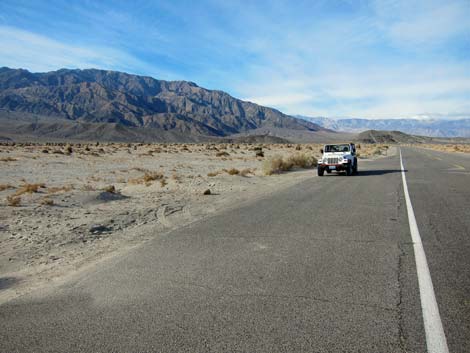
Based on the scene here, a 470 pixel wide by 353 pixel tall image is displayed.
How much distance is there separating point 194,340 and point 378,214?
7.42 meters

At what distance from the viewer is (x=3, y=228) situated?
9.34 metres

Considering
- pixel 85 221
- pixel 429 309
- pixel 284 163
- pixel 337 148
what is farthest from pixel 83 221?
pixel 284 163

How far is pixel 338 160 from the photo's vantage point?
852 inches

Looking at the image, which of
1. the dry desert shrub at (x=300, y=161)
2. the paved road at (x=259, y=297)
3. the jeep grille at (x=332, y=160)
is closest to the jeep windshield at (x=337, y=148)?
the jeep grille at (x=332, y=160)

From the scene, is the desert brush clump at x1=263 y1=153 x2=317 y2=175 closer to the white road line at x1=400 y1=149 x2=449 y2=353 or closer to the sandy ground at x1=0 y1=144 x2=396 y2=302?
the sandy ground at x1=0 y1=144 x2=396 y2=302

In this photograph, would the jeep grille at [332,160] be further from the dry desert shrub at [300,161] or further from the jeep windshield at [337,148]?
the dry desert shrub at [300,161]

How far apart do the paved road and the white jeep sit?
13.2 meters

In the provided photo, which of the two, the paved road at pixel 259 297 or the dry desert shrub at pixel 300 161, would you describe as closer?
the paved road at pixel 259 297

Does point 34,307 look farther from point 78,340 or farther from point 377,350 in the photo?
point 377,350

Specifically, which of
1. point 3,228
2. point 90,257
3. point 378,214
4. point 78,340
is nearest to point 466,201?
point 378,214

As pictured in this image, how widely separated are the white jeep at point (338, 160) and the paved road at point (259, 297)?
1316cm

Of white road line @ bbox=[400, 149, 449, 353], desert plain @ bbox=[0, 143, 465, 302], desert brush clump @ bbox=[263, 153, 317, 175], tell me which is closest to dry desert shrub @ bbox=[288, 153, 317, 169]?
desert brush clump @ bbox=[263, 153, 317, 175]

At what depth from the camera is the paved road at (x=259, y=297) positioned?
12.5ft

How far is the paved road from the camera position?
12.5 feet
